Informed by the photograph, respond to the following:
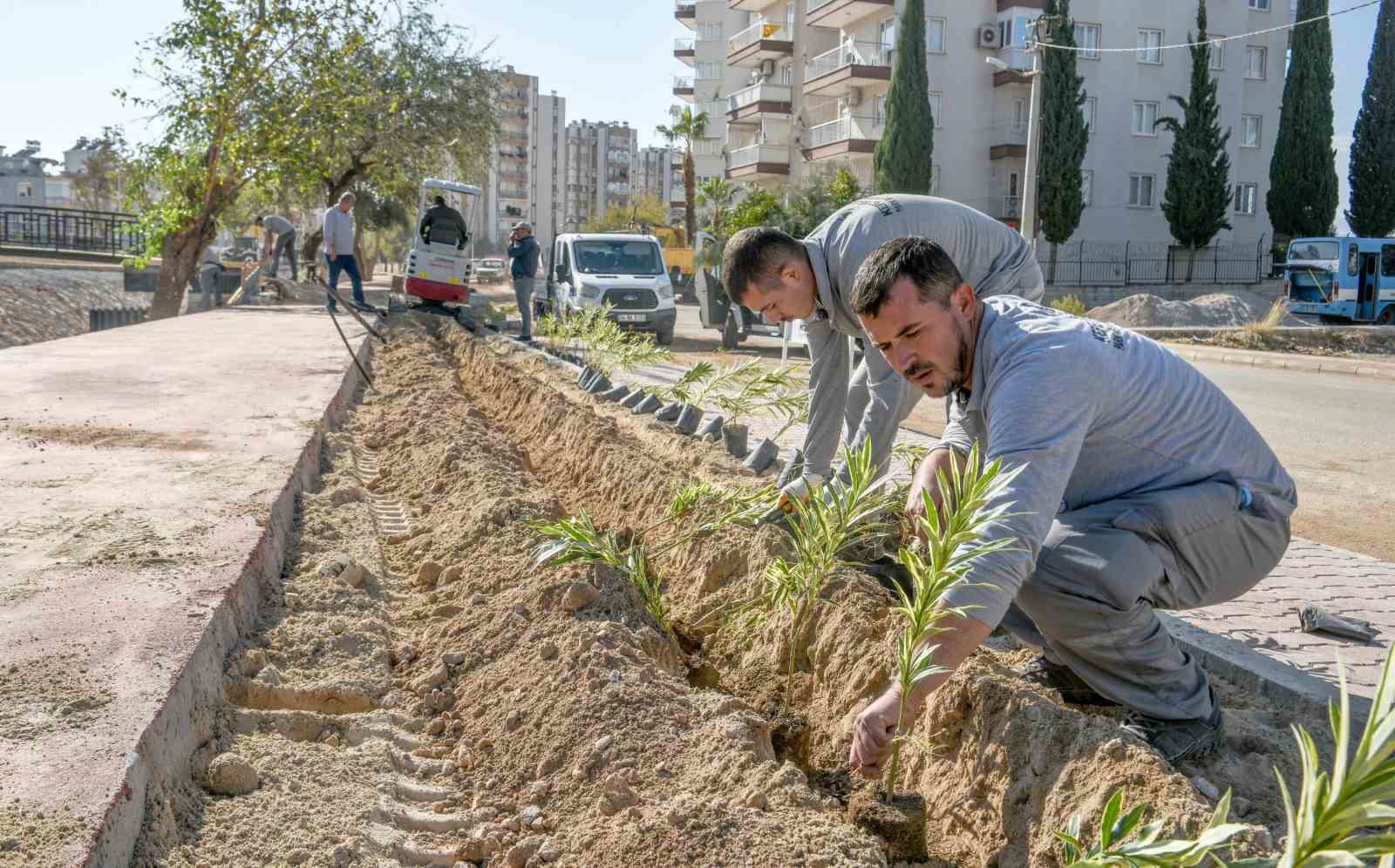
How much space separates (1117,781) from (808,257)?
245 centimetres

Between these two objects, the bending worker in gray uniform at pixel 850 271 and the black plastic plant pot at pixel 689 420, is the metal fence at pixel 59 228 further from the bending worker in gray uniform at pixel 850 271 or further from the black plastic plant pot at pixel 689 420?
the bending worker in gray uniform at pixel 850 271

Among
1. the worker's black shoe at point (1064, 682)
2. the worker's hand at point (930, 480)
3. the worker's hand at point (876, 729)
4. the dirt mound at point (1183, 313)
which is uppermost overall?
the dirt mound at point (1183, 313)

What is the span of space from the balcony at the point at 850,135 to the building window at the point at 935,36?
121 inches

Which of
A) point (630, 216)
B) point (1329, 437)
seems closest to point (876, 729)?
point (1329, 437)

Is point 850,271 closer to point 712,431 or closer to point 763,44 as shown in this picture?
point 712,431

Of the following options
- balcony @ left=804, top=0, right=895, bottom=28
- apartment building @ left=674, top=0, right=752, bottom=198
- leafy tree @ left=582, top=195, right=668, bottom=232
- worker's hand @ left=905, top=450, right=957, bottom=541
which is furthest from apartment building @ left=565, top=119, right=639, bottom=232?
worker's hand @ left=905, top=450, right=957, bottom=541

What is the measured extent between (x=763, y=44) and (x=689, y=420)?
46034mm

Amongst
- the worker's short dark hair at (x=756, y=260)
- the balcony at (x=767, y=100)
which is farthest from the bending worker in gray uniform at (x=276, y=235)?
the balcony at (x=767, y=100)

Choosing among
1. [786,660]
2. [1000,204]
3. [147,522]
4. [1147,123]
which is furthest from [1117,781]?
[1147,123]

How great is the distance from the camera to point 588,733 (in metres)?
3.13

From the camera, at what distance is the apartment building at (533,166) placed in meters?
130

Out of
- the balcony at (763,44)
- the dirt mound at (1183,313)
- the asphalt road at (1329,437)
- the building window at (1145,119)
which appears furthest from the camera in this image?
the balcony at (763,44)

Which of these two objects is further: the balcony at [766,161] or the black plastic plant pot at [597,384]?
the balcony at [766,161]

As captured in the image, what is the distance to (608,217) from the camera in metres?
80.6
